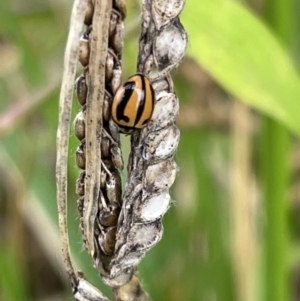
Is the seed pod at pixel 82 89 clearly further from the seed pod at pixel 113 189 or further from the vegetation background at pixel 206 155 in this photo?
the vegetation background at pixel 206 155

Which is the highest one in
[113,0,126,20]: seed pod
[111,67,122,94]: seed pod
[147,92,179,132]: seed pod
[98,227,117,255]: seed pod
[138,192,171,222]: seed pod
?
[113,0,126,20]: seed pod

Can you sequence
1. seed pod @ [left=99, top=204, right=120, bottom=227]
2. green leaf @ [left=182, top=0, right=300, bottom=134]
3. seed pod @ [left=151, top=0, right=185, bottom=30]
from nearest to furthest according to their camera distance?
seed pod @ [left=151, top=0, right=185, bottom=30]
seed pod @ [left=99, top=204, right=120, bottom=227]
green leaf @ [left=182, top=0, right=300, bottom=134]

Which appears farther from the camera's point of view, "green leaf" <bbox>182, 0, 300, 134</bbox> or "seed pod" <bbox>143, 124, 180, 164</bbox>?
"green leaf" <bbox>182, 0, 300, 134</bbox>

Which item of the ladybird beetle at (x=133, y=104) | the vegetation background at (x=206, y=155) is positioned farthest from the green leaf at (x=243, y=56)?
the ladybird beetle at (x=133, y=104)

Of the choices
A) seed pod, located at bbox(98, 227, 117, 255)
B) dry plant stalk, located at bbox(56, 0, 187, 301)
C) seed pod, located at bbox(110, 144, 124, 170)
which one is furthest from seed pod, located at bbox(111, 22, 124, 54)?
seed pod, located at bbox(98, 227, 117, 255)

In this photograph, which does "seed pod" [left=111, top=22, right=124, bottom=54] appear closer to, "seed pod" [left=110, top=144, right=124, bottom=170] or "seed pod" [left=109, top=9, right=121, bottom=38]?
"seed pod" [left=109, top=9, right=121, bottom=38]

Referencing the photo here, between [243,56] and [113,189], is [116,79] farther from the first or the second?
[243,56]

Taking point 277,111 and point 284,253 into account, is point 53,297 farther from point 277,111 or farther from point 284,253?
point 277,111

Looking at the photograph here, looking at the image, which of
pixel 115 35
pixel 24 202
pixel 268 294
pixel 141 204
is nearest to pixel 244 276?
pixel 268 294
